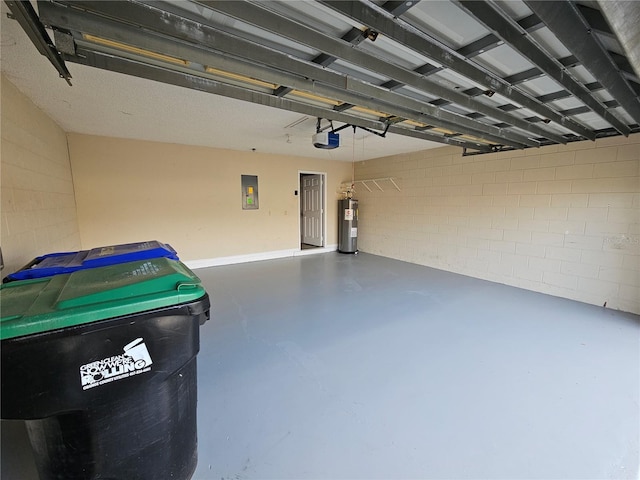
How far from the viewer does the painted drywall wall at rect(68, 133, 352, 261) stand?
4.18 m

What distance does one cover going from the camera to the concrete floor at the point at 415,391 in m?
1.36

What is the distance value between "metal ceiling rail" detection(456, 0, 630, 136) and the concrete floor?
2144 mm

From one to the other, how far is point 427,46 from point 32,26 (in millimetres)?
2050

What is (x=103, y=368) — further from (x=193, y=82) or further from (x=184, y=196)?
(x=184, y=196)

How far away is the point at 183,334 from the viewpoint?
40.8 inches

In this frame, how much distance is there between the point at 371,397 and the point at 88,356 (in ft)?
5.21

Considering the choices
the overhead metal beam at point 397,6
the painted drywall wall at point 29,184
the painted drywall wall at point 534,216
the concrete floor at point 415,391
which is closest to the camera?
the overhead metal beam at point 397,6

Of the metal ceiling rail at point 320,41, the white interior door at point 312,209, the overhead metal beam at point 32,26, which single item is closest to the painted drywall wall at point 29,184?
the overhead metal beam at point 32,26

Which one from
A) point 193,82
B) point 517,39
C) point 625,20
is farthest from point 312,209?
point 625,20

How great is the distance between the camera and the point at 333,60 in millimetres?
1668

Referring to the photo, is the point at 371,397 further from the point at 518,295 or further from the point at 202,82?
the point at 518,295

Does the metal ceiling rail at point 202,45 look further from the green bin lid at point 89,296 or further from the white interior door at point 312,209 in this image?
the white interior door at point 312,209

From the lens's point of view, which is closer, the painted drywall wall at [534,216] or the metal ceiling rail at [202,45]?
the metal ceiling rail at [202,45]

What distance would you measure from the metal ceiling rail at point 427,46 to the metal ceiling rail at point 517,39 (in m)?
0.27
